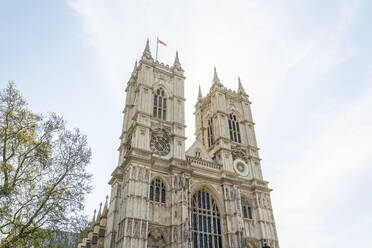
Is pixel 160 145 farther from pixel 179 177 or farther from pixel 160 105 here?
pixel 160 105

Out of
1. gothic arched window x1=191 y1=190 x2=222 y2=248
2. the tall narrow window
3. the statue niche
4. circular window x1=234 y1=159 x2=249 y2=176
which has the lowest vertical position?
the statue niche

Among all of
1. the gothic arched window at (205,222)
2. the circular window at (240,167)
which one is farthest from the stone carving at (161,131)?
the circular window at (240,167)

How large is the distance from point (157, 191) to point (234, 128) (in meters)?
15.9

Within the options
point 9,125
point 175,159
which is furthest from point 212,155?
point 9,125

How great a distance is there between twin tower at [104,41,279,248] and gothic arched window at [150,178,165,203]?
0.33 ft

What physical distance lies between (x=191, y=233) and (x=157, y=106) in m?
15.3

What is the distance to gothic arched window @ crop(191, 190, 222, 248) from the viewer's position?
29000 mm

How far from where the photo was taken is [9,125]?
1532cm

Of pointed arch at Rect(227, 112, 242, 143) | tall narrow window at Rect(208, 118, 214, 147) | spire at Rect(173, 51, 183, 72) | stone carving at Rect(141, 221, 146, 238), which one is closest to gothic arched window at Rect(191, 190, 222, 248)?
stone carving at Rect(141, 221, 146, 238)

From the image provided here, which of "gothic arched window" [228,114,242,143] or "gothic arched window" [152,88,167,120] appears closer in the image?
"gothic arched window" [152,88,167,120]

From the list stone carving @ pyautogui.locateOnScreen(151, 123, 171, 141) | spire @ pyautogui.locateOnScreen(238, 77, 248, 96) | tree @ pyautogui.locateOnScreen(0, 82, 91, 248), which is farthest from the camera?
spire @ pyautogui.locateOnScreen(238, 77, 248, 96)

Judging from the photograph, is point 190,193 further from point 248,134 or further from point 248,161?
point 248,134

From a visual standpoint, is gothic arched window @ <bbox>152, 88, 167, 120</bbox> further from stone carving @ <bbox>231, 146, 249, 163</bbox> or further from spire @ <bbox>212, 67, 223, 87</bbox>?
stone carving @ <bbox>231, 146, 249, 163</bbox>

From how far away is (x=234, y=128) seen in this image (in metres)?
40.7
